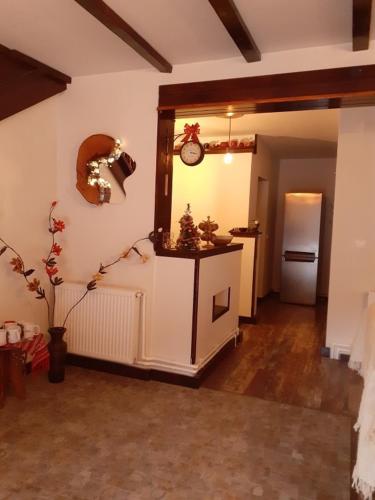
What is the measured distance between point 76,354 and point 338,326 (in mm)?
2519

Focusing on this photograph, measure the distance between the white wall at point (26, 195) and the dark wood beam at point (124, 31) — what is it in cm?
110

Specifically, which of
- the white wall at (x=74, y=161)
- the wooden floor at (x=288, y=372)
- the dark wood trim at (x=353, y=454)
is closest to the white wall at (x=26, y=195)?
the white wall at (x=74, y=161)

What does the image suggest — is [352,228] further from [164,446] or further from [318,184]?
[318,184]

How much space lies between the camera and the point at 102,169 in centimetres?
332

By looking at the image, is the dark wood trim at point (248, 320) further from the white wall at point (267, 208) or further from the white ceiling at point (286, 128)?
the white ceiling at point (286, 128)

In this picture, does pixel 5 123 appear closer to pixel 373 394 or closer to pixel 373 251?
pixel 373 394

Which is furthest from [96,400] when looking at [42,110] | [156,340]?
[42,110]

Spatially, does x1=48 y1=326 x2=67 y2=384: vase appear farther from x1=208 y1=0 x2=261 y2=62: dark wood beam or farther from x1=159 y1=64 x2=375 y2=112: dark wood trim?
x1=208 y1=0 x2=261 y2=62: dark wood beam

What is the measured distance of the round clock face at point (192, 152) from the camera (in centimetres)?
356

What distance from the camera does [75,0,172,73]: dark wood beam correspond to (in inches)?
84.7

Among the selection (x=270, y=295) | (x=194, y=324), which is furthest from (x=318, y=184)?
(x=194, y=324)

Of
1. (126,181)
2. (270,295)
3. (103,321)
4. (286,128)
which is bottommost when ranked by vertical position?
(270,295)

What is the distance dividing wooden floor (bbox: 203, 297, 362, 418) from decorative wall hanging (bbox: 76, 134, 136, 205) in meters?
1.78

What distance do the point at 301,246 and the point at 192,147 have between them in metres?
3.50
